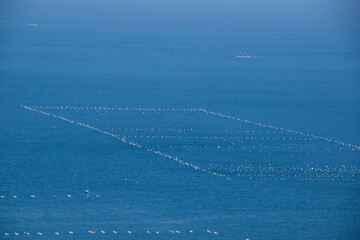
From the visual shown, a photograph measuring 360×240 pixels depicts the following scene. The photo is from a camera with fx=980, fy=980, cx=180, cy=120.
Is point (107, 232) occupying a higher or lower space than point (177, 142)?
lower

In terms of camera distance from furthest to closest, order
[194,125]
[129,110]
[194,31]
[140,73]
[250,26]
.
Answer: [250,26], [194,31], [140,73], [129,110], [194,125]

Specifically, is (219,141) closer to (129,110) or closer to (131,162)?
(131,162)

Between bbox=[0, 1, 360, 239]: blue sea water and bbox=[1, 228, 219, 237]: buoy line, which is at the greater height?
bbox=[0, 1, 360, 239]: blue sea water

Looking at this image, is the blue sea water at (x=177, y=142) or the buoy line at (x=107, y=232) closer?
the buoy line at (x=107, y=232)

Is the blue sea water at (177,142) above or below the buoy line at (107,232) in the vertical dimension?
above

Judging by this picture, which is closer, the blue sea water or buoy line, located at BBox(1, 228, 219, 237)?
buoy line, located at BBox(1, 228, 219, 237)

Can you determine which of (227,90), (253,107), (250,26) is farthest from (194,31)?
(253,107)

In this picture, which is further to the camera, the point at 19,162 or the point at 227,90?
the point at 227,90

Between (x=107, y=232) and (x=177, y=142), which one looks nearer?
(x=107, y=232)
